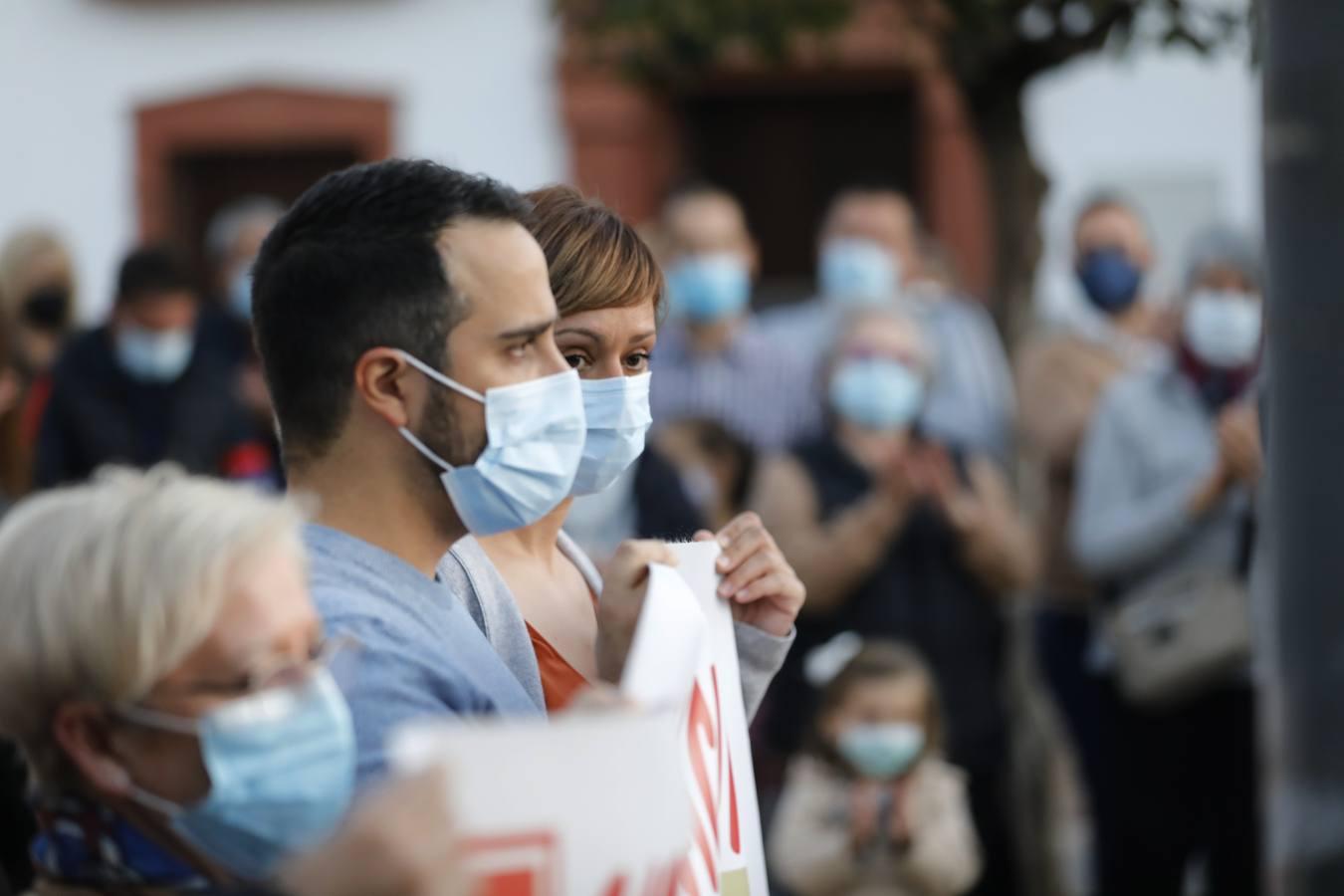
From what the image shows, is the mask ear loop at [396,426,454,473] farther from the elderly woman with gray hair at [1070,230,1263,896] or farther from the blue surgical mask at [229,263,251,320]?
the blue surgical mask at [229,263,251,320]

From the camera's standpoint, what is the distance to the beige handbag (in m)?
6.54

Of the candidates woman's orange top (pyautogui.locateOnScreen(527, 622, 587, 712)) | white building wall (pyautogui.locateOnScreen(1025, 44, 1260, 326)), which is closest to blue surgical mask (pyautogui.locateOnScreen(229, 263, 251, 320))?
woman's orange top (pyautogui.locateOnScreen(527, 622, 587, 712))

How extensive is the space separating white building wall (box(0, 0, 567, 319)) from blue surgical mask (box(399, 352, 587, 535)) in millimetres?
11618

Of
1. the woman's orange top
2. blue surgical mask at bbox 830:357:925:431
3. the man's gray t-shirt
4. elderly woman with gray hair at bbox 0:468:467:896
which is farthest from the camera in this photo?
blue surgical mask at bbox 830:357:925:431

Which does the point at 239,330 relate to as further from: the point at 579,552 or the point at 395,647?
the point at 395,647

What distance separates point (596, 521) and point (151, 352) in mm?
1934

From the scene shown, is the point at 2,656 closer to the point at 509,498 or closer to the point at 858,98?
the point at 509,498

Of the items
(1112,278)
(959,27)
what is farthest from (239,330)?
(1112,278)

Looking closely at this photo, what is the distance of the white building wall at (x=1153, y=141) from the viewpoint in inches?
540

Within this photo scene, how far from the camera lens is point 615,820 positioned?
7.90ft

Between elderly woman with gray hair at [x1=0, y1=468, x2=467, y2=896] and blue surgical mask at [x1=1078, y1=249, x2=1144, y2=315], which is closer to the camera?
elderly woman with gray hair at [x1=0, y1=468, x2=467, y2=896]

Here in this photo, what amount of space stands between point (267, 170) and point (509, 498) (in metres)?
12.7

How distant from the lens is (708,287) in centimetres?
758

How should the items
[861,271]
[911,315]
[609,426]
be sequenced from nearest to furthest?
[609,426] → [911,315] → [861,271]
